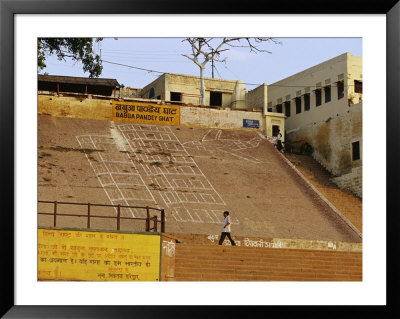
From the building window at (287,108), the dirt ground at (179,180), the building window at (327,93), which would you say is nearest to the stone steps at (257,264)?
the dirt ground at (179,180)

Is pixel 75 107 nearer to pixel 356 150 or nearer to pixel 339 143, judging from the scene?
pixel 339 143

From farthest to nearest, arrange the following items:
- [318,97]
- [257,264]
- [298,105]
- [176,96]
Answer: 1. [176,96]
2. [298,105]
3. [318,97]
4. [257,264]

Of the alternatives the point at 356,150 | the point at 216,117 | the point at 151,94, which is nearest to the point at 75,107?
the point at 216,117

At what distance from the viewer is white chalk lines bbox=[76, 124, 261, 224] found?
22.9 metres

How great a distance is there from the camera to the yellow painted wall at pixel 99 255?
14.0m

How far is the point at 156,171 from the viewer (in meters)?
25.6

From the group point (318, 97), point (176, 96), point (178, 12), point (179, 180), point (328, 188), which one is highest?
point (176, 96)

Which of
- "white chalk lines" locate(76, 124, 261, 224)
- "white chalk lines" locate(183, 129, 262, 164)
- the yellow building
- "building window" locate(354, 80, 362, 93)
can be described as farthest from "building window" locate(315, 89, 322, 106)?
"white chalk lines" locate(76, 124, 261, 224)

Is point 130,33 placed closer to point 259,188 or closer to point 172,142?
point 259,188

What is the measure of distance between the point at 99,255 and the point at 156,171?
11.2m

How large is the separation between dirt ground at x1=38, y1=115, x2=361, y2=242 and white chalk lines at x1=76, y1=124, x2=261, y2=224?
0.12ft

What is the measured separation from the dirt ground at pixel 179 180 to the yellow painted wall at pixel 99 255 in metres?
4.63

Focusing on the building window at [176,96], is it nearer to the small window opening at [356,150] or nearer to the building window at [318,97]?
the building window at [318,97]

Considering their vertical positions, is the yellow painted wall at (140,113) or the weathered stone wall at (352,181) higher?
the yellow painted wall at (140,113)
